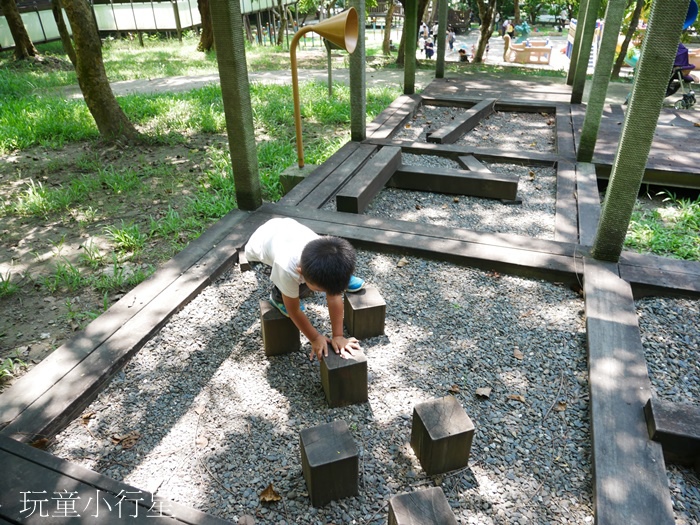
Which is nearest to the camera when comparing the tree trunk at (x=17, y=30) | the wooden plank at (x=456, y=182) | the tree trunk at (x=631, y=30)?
the wooden plank at (x=456, y=182)

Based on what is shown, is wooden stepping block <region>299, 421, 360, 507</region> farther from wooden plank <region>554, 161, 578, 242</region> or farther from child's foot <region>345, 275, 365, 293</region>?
wooden plank <region>554, 161, 578, 242</region>

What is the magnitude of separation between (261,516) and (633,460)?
1589mm

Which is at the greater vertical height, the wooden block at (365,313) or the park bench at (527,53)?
the wooden block at (365,313)

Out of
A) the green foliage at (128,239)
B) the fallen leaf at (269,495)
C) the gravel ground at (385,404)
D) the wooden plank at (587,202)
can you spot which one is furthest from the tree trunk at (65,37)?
the fallen leaf at (269,495)

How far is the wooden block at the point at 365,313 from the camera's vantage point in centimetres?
283

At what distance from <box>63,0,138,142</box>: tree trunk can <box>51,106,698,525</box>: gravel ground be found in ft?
14.1

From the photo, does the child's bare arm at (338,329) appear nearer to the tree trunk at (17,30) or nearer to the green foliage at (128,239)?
the green foliage at (128,239)

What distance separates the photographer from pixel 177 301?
3.16 meters

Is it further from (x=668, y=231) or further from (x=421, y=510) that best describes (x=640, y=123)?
(x=421, y=510)

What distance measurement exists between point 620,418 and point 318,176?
3502 mm

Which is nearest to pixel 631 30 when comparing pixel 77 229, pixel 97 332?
pixel 77 229

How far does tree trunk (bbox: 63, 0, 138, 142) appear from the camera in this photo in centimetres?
592

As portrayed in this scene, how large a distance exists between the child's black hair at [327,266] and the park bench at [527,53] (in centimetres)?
2411

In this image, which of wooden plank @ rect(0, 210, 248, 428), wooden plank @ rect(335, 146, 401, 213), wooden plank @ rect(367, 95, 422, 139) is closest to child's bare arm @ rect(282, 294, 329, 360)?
wooden plank @ rect(0, 210, 248, 428)
